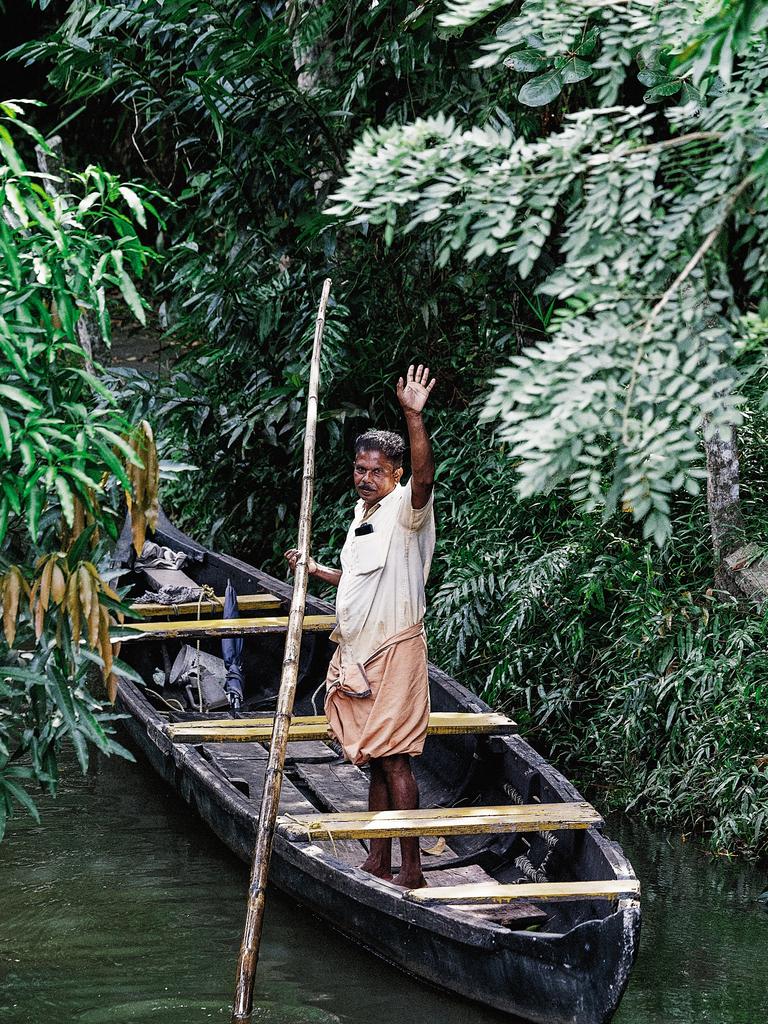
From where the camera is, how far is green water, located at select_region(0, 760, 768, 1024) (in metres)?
3.72

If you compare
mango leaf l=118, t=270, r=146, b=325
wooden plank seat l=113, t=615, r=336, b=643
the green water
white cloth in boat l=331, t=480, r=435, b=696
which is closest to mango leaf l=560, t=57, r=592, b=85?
white cloth in boat l=331, t=480, r=435, b=696

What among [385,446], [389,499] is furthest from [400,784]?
[385,446]

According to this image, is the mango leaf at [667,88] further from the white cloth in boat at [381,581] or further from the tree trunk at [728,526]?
the tree trunk at [728,526]

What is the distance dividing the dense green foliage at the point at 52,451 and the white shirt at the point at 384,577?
115 cm

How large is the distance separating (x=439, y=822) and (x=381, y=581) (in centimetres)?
77

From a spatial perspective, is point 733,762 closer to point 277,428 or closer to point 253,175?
point 277,428

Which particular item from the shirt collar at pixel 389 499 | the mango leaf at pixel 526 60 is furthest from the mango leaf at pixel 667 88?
the shirt collar at pixel 389 499

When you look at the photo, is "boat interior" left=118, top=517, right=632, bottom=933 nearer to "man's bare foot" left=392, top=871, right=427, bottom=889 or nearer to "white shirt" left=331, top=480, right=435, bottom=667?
"man's bare foot" left=392, top=871, right=427, bottom=889

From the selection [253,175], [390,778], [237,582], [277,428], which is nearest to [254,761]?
[390,778]

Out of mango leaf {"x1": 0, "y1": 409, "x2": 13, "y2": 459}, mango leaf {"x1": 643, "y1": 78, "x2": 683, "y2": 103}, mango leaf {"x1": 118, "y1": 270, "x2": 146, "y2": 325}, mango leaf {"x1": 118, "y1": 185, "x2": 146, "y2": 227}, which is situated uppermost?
mango leaf {"x1": 643, "y1": 78, "x2": 683, "y2": 103}

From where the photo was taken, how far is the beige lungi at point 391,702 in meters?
4.04

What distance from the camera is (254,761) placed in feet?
17.4

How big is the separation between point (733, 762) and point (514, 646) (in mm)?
1302

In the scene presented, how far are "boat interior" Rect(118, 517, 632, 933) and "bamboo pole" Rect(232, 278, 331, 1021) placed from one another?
408mm
